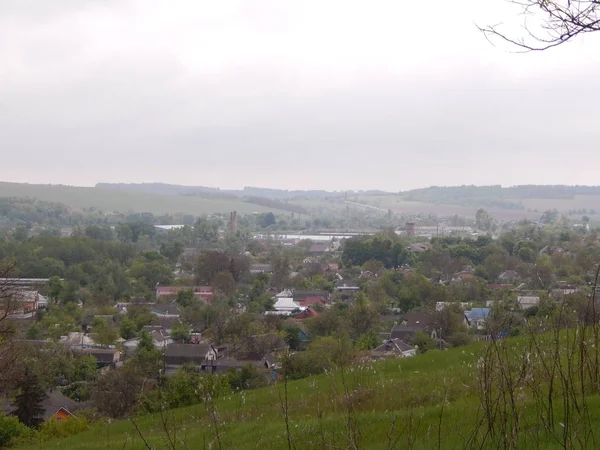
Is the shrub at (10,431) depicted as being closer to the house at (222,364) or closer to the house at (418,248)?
the house at (222,364)

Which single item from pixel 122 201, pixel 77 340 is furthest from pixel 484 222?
pixel 77 340

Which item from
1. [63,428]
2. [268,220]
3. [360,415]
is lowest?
[268,220]

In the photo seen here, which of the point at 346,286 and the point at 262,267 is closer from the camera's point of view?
the point at 346,286

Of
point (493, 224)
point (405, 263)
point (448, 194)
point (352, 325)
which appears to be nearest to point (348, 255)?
point (405, 263)

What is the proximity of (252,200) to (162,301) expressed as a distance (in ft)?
388

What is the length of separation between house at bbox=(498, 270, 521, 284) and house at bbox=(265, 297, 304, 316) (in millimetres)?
12302

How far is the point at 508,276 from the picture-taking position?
4350 cm

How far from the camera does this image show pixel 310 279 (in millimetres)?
49969

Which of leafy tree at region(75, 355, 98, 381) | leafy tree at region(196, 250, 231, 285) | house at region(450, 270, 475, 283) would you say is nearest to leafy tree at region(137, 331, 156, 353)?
leafy tree at region(75, 355, 98, 381)

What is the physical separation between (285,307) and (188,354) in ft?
40.0

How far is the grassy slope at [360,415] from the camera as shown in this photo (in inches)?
191

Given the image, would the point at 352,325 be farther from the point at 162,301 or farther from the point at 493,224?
the point at 493,224

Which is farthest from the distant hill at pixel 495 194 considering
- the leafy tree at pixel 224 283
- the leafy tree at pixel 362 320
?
the leafy tree at pixel 362 320

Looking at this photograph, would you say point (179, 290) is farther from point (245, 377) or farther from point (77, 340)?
point (245, 377)
